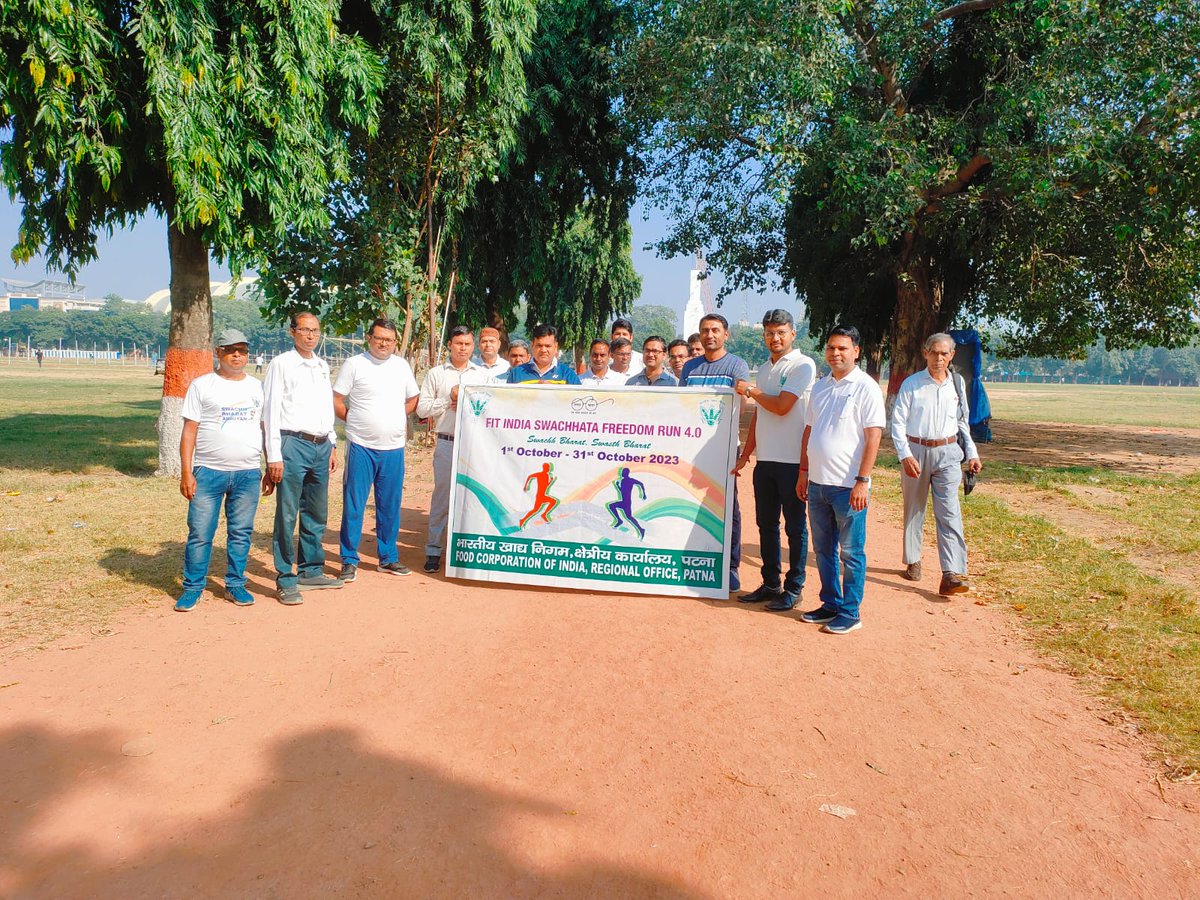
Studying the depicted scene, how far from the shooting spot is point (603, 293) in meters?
28.0

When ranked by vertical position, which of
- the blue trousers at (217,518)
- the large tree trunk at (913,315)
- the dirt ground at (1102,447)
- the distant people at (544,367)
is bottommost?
the dirt ground at (1102,447)

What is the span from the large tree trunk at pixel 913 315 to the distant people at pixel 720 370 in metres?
11.9

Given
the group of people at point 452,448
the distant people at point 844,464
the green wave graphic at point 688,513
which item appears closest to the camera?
the distant people at point 844,464

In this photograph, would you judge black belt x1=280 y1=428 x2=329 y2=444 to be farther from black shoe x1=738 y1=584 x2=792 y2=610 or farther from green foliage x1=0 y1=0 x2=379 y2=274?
green foliage x1=0 y1=0 x2=379 y2=274

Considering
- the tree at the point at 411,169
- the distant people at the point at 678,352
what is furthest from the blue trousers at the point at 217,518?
the tree at the point at 411,169

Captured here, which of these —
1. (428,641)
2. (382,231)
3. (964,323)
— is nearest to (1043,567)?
(428,641)

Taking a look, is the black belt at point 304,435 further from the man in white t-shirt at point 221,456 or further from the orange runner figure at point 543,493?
the orange runner figure at point 543,493

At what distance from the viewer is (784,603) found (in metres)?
5.75

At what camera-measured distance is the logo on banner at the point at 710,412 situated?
234 inches

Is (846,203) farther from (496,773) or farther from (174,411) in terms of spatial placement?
(496,773)

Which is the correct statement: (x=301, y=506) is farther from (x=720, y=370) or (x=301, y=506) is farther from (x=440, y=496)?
(x=720, y=370)

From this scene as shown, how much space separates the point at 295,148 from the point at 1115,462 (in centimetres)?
1432

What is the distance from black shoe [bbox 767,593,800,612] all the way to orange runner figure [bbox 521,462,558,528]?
1693 millimetres

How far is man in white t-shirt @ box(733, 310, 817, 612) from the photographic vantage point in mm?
5535
